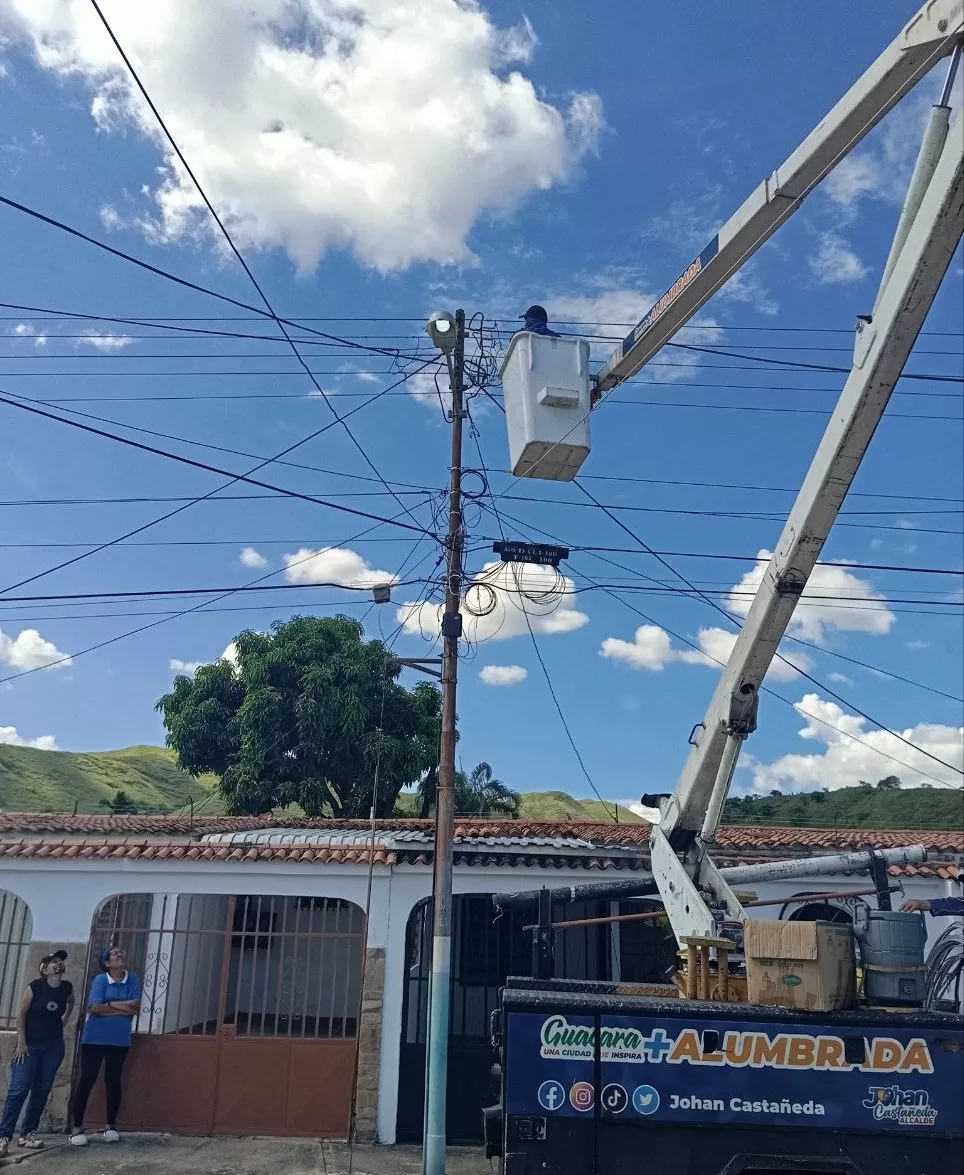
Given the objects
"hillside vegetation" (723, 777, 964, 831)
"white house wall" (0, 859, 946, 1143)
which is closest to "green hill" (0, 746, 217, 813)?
"hillside vegetation" (723, 777, 964, 831)

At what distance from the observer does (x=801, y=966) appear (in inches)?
205

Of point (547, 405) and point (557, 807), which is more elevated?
point (557, 807)

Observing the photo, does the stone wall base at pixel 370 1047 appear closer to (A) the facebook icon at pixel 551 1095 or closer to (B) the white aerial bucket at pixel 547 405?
(A) the facebook icon at pixel 551 1095

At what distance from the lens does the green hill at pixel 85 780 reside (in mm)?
51250

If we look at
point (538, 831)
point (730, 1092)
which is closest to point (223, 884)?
point (538, 831)

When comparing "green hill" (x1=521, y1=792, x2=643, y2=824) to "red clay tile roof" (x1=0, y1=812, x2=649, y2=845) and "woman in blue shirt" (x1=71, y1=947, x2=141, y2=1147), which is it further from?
"woman in blue shirt" (x1=71, y1=947, x2=141, y2=1147)

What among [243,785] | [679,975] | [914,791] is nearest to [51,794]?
[243,785]

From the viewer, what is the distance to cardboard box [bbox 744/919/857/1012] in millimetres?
5133

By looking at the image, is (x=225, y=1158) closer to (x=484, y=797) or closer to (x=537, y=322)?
(x=537, y=322)

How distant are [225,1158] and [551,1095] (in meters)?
5.18

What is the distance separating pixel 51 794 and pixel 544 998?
5432cm

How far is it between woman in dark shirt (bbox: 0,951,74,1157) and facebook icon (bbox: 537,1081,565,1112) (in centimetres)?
615

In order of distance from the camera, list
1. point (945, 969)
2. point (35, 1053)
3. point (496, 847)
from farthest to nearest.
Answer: point (496, 847)
point (35, 1053)
point (945, 969)

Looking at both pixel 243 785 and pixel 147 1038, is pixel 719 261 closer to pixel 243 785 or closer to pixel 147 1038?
pixel 147 1038
